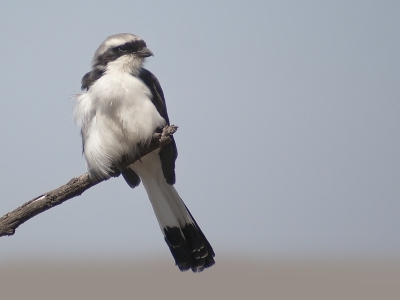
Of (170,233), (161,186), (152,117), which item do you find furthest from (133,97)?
(170,233)

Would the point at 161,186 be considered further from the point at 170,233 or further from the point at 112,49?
the point at 112,49

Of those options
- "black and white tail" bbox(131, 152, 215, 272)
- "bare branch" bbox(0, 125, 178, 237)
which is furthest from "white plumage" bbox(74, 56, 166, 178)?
"black and white tail" bbox(131, 152, 215, 272)

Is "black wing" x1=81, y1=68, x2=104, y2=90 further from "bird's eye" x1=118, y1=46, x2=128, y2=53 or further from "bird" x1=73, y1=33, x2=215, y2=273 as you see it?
"bird's eye" x1=118, y1=46, x2=128, y2=53

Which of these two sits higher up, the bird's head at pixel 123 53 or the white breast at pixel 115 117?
the bird's head at pixel 123 53

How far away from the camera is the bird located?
4.86 meters

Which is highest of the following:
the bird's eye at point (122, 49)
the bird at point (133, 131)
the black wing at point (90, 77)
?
the bird's eye at point (122, 49)

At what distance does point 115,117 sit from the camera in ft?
16.1

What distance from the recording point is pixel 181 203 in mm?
5520

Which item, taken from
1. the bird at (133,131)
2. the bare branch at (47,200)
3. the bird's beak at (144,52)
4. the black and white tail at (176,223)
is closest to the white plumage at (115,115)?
the bird at (133,131)

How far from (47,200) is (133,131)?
1.00 m

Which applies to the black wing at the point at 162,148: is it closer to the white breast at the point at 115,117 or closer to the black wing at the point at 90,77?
the white breast at the point at 115,117

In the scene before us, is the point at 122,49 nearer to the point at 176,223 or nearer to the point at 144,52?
the point at 144,52

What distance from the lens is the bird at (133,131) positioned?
4863 mm

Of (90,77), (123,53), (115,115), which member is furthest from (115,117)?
(123,53)
